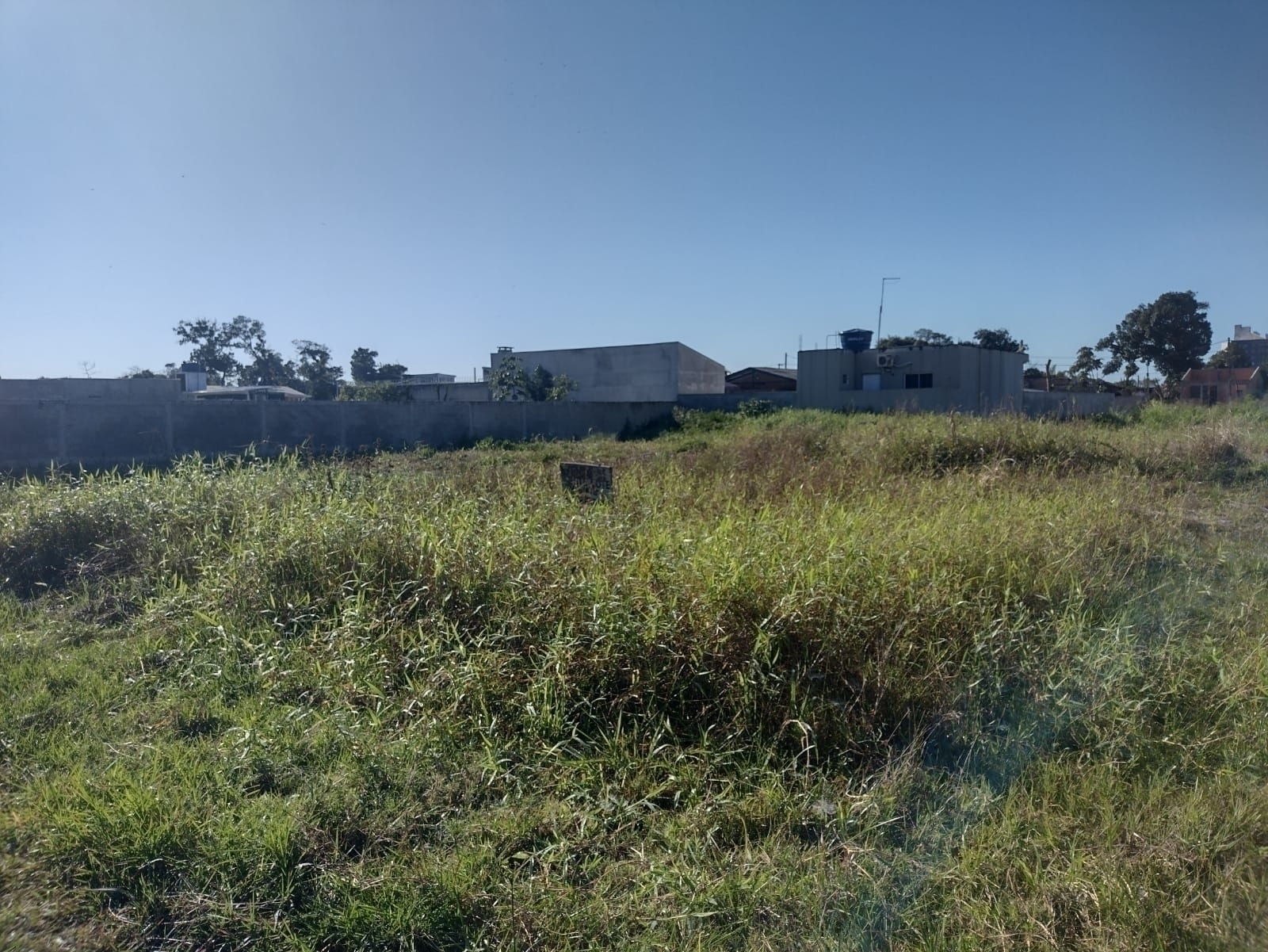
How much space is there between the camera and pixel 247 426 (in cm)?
1808

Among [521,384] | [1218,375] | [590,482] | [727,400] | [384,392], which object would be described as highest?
[1218,375]

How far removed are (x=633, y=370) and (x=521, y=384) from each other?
6.97 m

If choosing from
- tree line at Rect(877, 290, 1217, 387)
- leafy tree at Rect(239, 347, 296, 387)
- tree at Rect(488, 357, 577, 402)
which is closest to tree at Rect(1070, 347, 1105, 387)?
tree line at Rect(877, 290, 1217, 387)

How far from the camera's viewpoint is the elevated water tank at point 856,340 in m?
29.6

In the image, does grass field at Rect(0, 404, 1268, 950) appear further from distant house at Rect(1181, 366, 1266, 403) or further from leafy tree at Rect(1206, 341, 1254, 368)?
leafy tree at Rect(1206, 341, 1254, 368)

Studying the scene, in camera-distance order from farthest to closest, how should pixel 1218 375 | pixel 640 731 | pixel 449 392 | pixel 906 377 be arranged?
pixel 449 392 → pixel 1218 375 → pixel 906 377 → pixel 640 731

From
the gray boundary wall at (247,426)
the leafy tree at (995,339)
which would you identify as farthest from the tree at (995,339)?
the gray boundary wall at (247,426)

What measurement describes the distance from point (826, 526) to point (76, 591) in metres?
4.58

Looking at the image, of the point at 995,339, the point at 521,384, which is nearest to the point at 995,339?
the point at 995,339

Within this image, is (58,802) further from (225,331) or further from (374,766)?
(225,331)

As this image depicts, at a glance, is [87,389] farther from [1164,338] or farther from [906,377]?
[1164,338]

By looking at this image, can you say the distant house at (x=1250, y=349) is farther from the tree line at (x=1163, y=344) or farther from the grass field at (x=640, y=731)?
the grass field at (x=640, y=731)

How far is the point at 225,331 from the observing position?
55.0m

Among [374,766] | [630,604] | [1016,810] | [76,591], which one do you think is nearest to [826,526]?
[630,604]
